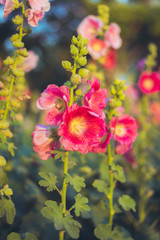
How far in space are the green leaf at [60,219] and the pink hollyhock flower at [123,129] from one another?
38 centimetres

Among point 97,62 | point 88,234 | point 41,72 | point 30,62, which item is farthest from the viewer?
point 41,72

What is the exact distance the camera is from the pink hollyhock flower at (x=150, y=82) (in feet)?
7.21

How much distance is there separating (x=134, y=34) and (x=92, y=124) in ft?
35.4

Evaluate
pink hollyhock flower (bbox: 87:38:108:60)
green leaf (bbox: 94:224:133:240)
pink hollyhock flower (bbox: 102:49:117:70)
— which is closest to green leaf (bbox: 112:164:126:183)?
green leaf (bbox: 94:224:133:240)

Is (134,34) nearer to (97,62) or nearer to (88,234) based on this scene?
(97,62)

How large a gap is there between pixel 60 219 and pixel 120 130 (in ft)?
1.55

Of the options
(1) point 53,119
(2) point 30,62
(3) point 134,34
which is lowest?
(1) point 53,119

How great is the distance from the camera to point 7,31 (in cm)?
1090

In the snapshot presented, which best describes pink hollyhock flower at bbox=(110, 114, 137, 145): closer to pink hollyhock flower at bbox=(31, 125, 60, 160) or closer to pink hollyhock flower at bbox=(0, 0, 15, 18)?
pink hollyhock flower at bbox=(31, 125, 60, 160)

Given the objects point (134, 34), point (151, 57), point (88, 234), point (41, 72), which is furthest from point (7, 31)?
point (88, 234)

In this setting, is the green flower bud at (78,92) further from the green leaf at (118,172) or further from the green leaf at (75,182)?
the green leaf at (118,172)

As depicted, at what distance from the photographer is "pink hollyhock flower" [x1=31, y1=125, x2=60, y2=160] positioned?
1078mm

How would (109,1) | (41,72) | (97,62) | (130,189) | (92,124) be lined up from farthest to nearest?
(109,1), (41,72), (130,189), (97,62), (92,124)

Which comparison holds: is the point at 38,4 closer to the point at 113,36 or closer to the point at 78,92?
the point at 78,92
